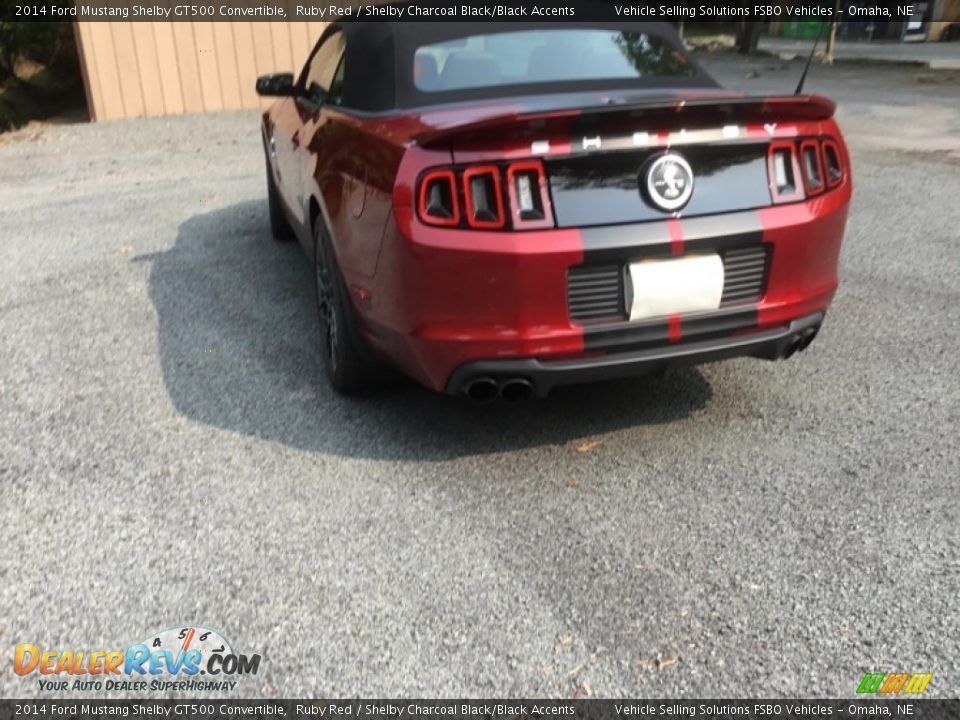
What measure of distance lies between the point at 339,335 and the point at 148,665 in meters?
1.51

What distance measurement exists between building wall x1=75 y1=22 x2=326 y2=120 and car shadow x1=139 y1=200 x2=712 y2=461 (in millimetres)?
8779

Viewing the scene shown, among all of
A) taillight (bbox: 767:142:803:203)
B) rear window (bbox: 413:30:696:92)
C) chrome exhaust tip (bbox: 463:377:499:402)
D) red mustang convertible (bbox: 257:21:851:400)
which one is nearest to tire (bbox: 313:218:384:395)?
red mustang convertible (bbox: 257:21:851:400)

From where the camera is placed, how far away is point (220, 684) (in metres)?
2.13

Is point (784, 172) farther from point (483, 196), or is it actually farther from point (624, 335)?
point (483, 196)

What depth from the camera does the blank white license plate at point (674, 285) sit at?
2695 mm

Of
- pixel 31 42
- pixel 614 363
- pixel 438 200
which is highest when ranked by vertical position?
pixel 438 200

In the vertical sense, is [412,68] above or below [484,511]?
above

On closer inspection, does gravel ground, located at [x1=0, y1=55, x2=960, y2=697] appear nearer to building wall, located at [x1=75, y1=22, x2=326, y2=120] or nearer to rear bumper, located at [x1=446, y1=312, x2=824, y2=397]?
rear bumper, located at [x1=446, y1=312, x2=824, y2=397]

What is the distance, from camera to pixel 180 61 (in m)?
12.5

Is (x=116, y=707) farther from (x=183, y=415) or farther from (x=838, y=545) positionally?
(x=838, y=545)

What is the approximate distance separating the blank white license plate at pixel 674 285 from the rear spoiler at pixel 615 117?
43 cm

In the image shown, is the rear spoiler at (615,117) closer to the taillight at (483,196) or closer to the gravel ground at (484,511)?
the taillight at (483,196)

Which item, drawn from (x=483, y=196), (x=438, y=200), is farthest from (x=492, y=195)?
(x=438, y=200)

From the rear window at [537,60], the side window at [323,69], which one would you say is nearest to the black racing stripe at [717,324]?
the rear window at [537,60]
